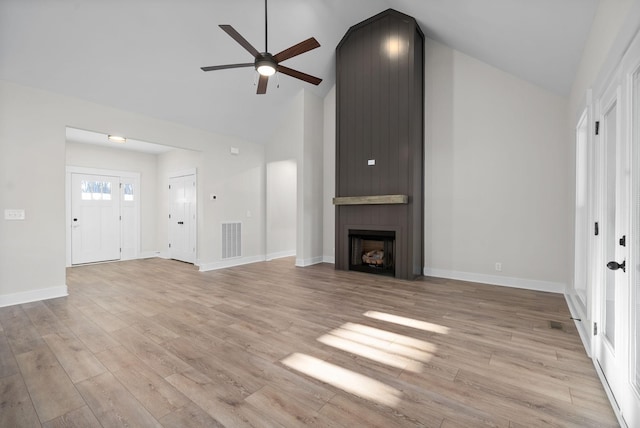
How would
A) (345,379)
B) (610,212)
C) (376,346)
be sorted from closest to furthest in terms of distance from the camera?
(345,379) → (610,212) → (376,346)

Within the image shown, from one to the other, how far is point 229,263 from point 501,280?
198 inches

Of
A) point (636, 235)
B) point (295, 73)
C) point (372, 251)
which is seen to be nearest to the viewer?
point (636, 235)

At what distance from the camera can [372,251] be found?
18.1 ft

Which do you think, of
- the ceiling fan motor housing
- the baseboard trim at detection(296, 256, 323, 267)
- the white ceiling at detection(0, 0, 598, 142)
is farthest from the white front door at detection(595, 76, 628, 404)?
the baseboard trim at detection(296, 256, 323, 267)

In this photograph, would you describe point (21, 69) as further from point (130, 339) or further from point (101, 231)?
point (101, 231)

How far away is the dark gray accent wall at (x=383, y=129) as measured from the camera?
4781mm

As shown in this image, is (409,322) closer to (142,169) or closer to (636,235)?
(636,235)

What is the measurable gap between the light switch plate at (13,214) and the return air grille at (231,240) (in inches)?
118

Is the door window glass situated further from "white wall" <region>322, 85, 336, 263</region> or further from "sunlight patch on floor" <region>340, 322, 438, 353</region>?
"sunlight patch on floor" <region>340, 322, 438, 353</region>

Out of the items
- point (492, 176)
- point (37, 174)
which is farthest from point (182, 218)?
point (492, 176)

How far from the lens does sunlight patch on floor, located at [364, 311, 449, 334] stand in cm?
283

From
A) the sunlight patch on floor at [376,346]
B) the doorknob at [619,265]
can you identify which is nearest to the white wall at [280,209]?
the sunlight patch on floor at [376,346]

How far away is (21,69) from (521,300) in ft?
22.4

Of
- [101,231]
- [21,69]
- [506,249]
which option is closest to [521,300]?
[506,249]
